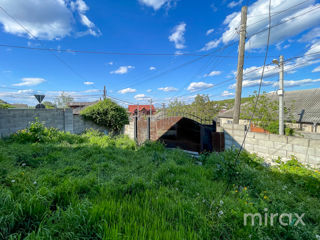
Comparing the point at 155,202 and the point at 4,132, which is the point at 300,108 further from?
the point at 4,132

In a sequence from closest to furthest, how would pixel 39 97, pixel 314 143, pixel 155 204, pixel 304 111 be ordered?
pixel 155 204 → pixel 314 143 → pixel 39 97 → pixel 304 111

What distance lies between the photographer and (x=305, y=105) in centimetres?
1183

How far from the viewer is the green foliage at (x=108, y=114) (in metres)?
8.71

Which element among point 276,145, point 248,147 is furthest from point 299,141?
point 248,147

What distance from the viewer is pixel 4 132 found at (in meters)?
5.39

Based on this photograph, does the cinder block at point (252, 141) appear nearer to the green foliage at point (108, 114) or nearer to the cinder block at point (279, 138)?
the cinder block at point (279, 138)

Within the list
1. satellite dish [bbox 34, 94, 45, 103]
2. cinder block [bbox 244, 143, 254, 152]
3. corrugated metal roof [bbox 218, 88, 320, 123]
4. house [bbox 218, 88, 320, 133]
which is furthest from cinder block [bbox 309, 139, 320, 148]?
satellite dish [bbox 34, 94, 45, 103]

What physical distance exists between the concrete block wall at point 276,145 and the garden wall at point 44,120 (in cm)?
816

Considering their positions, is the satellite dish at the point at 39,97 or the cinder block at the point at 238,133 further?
the satellite dish at the point at 39,97

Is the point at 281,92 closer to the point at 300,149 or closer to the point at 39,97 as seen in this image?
the point at 300,149

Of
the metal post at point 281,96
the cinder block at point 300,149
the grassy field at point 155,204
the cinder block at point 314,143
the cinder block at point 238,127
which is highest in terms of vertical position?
the metal post at point 281,96

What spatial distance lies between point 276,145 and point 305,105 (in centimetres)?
1326

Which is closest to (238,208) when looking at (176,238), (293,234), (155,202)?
(293,234)

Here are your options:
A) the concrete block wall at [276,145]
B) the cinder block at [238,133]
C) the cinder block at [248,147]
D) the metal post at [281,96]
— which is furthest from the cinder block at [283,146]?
the metal post at [281,96]
